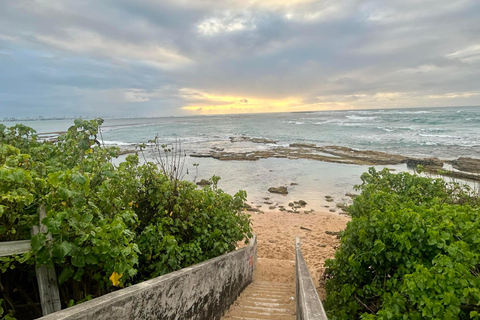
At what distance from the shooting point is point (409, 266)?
113 inches

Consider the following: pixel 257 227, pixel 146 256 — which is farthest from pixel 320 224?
pixel 146 256

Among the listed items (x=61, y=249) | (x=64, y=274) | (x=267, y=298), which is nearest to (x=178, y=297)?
(x=64, y=274)

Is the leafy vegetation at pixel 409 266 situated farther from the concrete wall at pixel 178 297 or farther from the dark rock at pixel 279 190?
the dark rock at pixel 279 190

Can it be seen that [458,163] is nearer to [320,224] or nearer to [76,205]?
[320,224]

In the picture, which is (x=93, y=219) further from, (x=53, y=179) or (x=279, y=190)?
(x=279, y=190)

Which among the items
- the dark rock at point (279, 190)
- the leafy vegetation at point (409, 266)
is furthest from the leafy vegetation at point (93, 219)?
the dark rock at point (279, 190)

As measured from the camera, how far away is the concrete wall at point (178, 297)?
6.48 feet

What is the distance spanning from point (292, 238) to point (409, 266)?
→ 7.50m

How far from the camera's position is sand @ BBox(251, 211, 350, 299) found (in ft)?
25.1

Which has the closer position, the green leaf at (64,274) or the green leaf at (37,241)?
the green leaf at (37,241)

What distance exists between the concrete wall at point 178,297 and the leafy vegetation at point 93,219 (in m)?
0.22

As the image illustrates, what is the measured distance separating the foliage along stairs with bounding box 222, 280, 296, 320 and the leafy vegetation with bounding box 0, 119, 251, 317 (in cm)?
101

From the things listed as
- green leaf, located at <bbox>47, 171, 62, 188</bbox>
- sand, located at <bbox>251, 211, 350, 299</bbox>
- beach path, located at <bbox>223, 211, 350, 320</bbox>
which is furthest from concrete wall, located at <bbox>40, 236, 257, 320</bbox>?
sand, located at <bbox>251, 211, 350, 299</bbox>

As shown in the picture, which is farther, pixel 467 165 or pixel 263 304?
pixel 467 165
